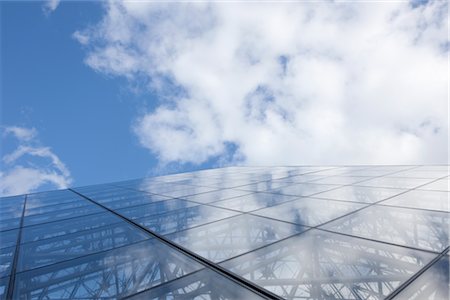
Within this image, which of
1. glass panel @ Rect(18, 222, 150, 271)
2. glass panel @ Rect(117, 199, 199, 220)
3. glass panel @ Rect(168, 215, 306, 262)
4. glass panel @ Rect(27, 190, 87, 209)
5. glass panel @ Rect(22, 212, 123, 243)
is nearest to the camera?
glass panel @ Rect(168, 215, 306, 262)

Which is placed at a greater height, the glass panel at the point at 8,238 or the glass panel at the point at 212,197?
the glass panel at the point at 212,197

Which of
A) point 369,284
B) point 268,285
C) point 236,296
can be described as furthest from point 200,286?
point 369,284

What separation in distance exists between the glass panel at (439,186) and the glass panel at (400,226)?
2.86 meters

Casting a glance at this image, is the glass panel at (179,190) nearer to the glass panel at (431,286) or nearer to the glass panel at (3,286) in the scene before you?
the glass panel at (3,286)

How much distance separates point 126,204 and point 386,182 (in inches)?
381

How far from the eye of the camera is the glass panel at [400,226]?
489cm

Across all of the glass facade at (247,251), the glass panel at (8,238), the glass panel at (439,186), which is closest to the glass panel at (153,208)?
the glass facade at (247,251)

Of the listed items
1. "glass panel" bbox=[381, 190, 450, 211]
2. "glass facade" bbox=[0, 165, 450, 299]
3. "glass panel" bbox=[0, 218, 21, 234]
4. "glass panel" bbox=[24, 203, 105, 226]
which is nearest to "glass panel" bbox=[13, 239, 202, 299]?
"glass facade" bbox=[0, 165, 450, 299]

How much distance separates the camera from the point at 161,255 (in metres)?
5.20

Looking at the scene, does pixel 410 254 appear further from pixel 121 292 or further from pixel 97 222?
pixel 97 222

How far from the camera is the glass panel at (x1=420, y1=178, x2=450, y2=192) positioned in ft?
28.5

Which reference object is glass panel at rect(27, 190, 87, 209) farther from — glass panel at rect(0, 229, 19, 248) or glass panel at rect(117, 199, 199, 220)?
glass panel at rect(0, 229, 19, 248)

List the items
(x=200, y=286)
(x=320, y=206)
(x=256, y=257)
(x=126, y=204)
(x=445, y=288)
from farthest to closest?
(x=126, y=204) < (x=320, y=206) < (x=256, y=257) < (x=200, y=286) < (x=445, y=288)

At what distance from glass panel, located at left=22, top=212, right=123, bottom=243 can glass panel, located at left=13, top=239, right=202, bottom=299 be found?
2.39 m
